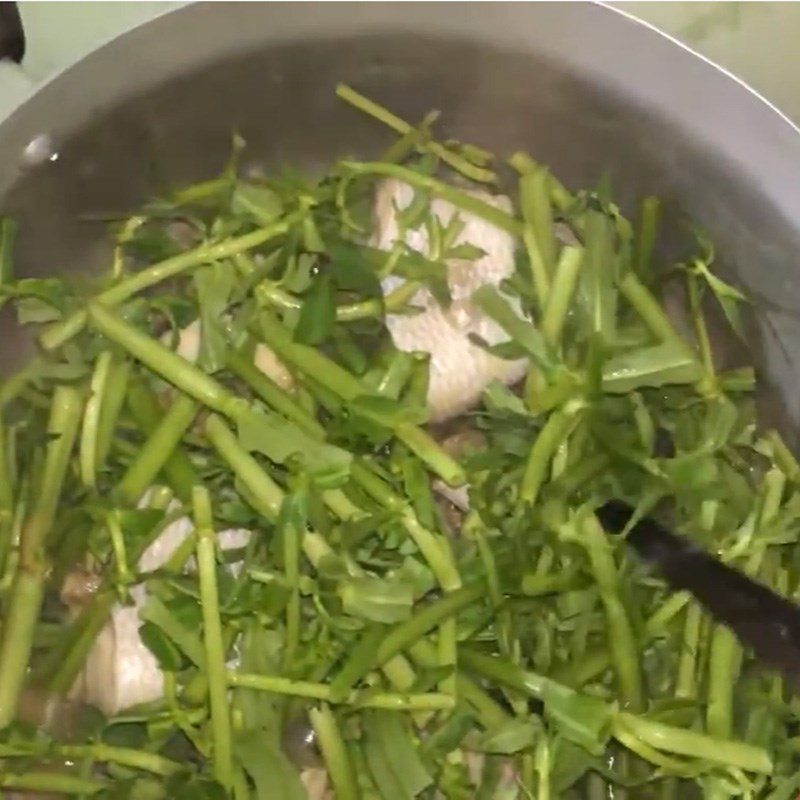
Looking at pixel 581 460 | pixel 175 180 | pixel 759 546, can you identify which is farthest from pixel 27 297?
pixel 759 546

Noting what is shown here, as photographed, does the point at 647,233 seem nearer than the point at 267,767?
No

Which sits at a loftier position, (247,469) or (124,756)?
(247,469)

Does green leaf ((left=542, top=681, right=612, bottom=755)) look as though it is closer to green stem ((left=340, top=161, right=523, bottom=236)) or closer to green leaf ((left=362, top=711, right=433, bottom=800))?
green leaf ((left=362, top=711, right=433, bottom=800))

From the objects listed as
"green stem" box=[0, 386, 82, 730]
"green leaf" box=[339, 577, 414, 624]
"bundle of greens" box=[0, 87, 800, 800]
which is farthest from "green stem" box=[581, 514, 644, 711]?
"green stem" box=[0, 386, 82, 730]

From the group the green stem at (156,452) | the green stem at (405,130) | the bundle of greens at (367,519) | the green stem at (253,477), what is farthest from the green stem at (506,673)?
the green stem at (405,130)

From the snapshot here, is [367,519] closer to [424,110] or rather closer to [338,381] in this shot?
[338,381]

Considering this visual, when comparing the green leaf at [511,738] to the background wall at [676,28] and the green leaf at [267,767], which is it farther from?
the background wall at [676,28]

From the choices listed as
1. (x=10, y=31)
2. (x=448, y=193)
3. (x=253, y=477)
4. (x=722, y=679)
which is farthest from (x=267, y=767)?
(x=10, y=31)
